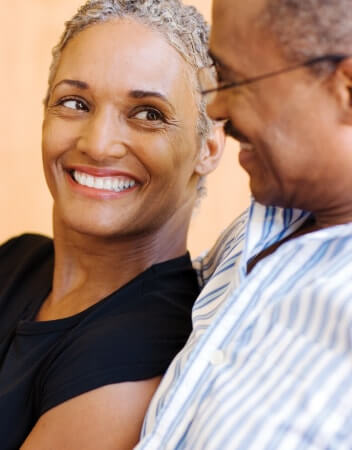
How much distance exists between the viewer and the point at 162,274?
137 centimetres

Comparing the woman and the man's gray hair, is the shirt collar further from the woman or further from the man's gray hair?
the man's gray hair

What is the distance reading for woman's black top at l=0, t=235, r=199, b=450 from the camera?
3.85ft

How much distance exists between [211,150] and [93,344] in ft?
1.54

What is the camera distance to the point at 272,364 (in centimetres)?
97

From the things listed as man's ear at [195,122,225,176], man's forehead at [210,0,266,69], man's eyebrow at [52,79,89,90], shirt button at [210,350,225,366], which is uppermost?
man's forehead at [210,0,266,69]

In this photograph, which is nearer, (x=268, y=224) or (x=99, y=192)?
(x=268, y=224)

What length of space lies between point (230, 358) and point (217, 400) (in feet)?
0.22

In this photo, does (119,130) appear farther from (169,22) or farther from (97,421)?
(97,421)

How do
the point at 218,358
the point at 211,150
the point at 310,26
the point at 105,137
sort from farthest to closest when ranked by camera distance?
1. the point at 211,150
2. the point at 105,137
3. the point at 218,358
4. the point at 310,26

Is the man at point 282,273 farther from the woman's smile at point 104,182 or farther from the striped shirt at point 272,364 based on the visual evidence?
the woman's smile at point 104,182

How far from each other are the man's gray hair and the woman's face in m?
0.39

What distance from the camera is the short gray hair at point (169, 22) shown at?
4.42ft

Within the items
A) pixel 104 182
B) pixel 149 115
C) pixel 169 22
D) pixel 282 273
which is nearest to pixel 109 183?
pixel 104 182

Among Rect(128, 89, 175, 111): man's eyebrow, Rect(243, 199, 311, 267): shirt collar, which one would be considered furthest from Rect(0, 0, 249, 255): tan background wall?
Rect(243, 199, 311, 267): shirt collar
